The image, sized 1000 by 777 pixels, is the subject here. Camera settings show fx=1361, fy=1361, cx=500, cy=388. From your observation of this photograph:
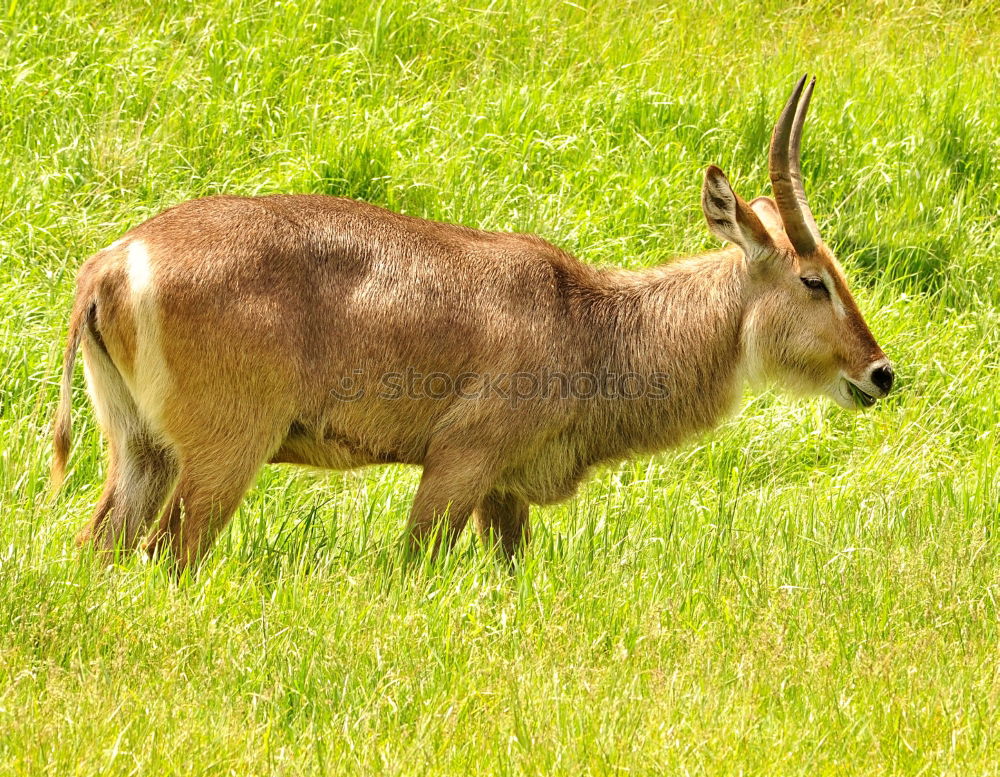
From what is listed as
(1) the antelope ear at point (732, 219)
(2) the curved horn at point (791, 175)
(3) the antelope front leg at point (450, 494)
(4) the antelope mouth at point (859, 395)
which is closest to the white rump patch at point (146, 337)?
(3) the antelope front leg at point (450, 494)

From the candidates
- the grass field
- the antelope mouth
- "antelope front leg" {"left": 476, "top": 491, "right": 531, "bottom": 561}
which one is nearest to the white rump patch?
the grass field

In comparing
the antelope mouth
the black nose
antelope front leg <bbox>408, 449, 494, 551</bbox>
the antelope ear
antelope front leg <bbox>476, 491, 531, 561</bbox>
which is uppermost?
the antelope ear

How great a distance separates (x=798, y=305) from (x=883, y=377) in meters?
0.41

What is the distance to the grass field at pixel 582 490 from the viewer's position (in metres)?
3.31

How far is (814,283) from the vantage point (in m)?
5.11

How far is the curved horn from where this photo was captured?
4836 millimetres

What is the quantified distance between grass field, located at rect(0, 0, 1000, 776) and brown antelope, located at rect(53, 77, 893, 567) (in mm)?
297

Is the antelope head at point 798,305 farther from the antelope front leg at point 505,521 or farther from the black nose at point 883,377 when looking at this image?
the antelope front leg at point 505,521

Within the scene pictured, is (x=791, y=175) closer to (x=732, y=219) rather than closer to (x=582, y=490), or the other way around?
(x=732, y=219)

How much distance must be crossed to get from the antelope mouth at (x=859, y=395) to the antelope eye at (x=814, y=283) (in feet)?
1.19

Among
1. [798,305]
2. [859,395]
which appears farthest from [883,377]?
[798,305]

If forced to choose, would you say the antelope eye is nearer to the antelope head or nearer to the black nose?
the antelope head

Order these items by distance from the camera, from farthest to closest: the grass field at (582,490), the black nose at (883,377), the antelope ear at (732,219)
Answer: the black nose at (883,377) < the antelope ear at (732,219) < the grass field at (582,490)

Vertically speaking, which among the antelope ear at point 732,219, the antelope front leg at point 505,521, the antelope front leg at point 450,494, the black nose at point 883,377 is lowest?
the antelope front leg at point 505,521
